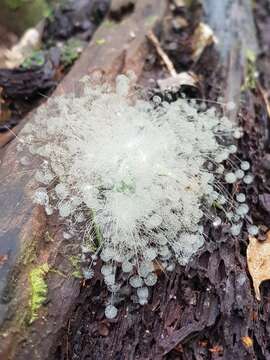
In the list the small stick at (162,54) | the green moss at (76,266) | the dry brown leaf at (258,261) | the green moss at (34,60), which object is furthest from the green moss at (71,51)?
the dry brown leaf at (258,261)

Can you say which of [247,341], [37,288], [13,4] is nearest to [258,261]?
[247,341]

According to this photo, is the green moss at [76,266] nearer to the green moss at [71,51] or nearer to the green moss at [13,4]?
the green moss at [71,51]

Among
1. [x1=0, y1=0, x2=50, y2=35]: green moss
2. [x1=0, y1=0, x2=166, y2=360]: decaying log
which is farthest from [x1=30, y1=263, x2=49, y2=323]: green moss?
[x1=0, y1=0, x2=50, y2=35]: green moss

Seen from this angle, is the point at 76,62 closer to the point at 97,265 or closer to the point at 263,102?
the point at 263,102

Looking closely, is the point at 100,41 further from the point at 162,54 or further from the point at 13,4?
the point at 13,4

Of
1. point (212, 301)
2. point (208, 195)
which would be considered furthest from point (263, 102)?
point (212, 301)

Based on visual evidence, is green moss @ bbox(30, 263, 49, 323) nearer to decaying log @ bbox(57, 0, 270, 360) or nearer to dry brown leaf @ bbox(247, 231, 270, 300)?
decaying log @ bbox(57, 0, 270, 360)

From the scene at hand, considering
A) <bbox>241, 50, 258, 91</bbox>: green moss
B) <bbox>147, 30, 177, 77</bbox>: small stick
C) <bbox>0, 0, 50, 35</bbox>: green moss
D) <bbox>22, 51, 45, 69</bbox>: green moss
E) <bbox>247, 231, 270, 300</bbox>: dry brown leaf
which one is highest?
<bbox>22, 51, 45, 69</bbox>: green moss
